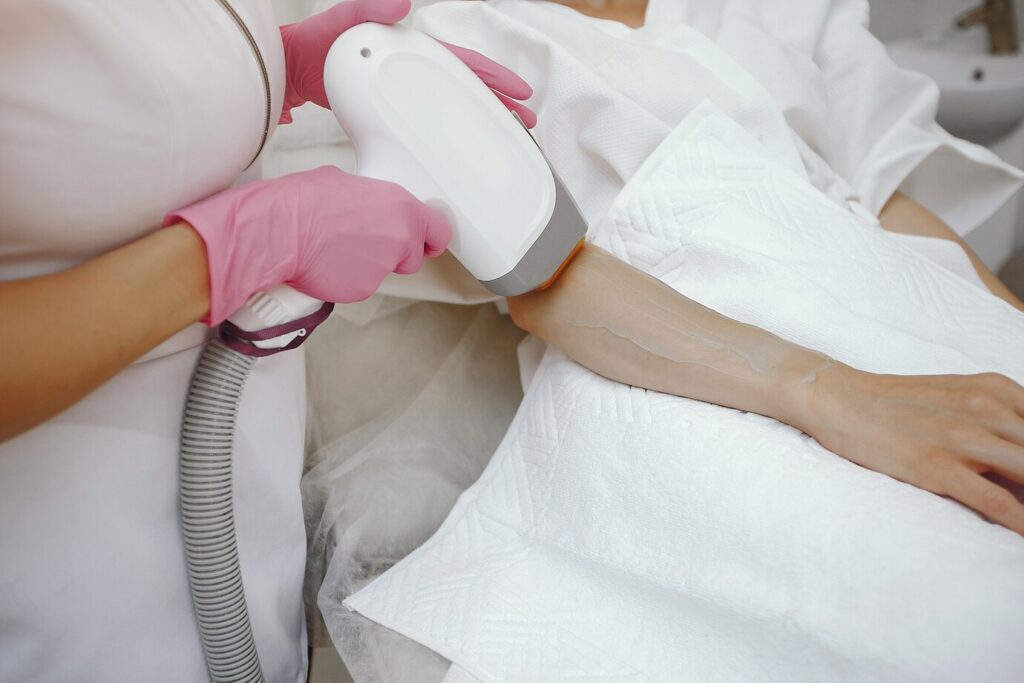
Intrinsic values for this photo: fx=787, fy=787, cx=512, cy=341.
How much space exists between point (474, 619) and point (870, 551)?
1.18 ft

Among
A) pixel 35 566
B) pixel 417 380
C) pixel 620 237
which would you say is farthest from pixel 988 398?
pixel 35 566

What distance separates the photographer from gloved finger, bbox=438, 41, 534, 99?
0.86m

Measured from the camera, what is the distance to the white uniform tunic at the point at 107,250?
563mm

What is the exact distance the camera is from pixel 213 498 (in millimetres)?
698

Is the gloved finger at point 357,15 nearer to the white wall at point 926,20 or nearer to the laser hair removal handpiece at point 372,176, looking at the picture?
the laser hair removal handpiece at point 372,176

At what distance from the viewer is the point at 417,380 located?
1.10m

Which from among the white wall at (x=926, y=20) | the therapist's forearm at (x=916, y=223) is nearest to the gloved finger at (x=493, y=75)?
the therapist's forearm at (x=916, y=223)

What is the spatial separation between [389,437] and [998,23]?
2.04 meters

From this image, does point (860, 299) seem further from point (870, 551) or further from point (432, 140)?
point (432, 140)

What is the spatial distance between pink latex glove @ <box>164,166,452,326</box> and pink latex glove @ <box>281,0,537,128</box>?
159 millimetres

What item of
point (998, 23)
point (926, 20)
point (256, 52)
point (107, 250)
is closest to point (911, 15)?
point (926, 20)

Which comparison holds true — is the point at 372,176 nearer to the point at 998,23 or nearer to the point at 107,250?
the point at 107,250

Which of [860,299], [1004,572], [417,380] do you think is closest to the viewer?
[1004,572]

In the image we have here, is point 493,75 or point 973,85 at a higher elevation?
point 493,75
